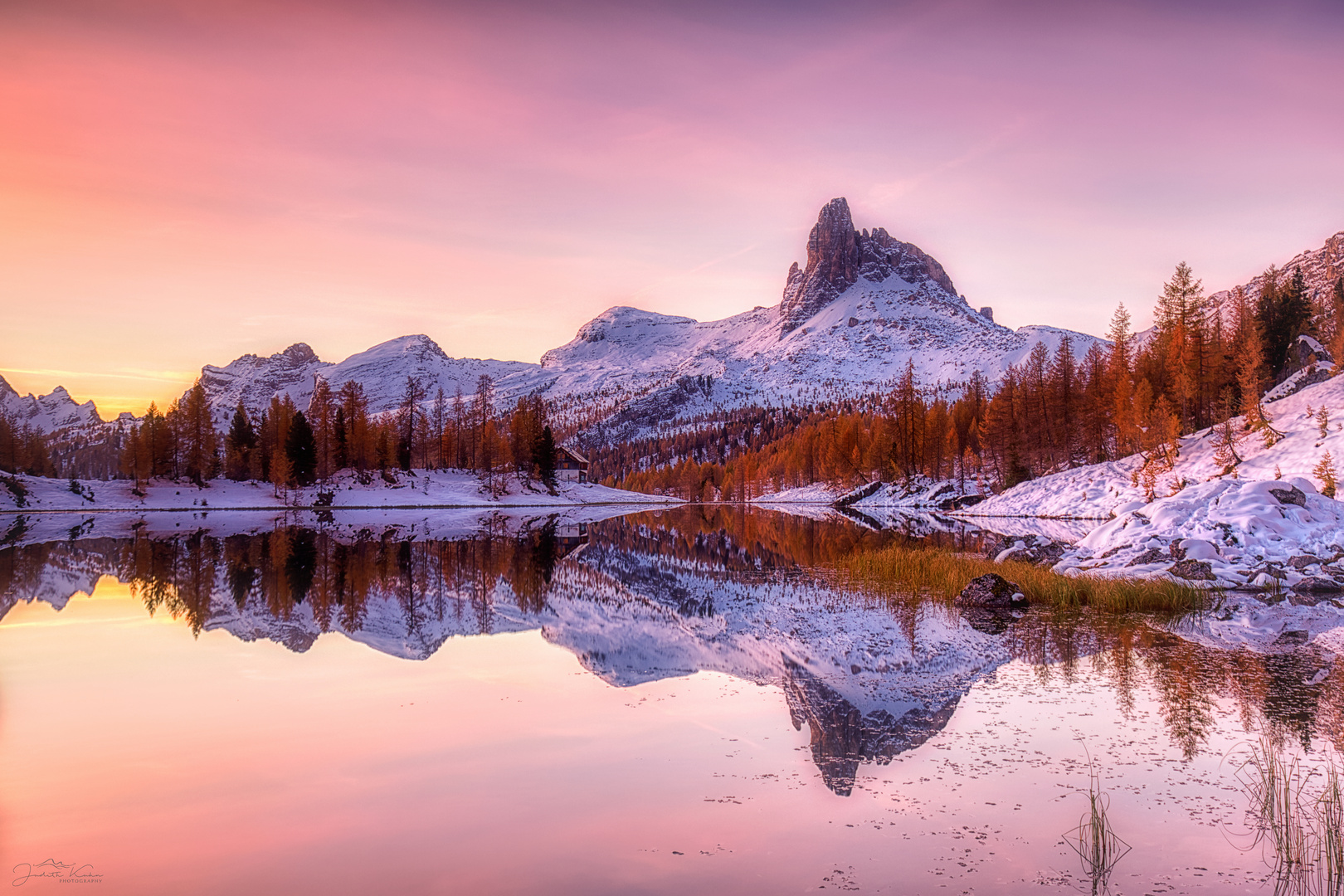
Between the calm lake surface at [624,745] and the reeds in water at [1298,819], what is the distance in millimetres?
315

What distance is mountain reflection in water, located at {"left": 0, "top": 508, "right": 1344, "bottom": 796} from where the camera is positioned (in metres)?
13.5

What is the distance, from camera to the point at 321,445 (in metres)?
111

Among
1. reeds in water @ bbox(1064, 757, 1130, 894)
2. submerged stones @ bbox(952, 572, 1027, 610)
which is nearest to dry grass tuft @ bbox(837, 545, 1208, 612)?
submerged stones @ bbox(952, 572, 1027, 610)

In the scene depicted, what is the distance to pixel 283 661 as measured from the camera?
58.1 ft

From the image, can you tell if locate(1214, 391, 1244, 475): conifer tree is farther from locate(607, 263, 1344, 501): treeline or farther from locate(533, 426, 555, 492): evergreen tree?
locate(533, 426, 555, 492): evergreen tree

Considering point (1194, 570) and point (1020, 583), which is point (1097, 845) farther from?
point (1194, 570)

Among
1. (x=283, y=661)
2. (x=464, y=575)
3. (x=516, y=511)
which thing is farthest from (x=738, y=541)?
(x=516, y=511)

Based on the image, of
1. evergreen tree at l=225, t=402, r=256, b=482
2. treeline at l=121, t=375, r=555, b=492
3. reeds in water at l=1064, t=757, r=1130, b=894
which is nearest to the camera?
reeds in water at l=1064, t=757, r=1130, b=894

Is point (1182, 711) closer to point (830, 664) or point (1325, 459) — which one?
point (830, 664)

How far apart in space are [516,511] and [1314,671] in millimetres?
100219

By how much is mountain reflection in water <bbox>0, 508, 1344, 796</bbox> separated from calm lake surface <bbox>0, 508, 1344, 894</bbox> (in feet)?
0.41

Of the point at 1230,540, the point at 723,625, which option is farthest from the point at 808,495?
the point at 723,625

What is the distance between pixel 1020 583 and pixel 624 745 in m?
18.9

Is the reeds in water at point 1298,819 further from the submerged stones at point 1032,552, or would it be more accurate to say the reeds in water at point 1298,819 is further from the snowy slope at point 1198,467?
the snowy slope at point 1198,467
